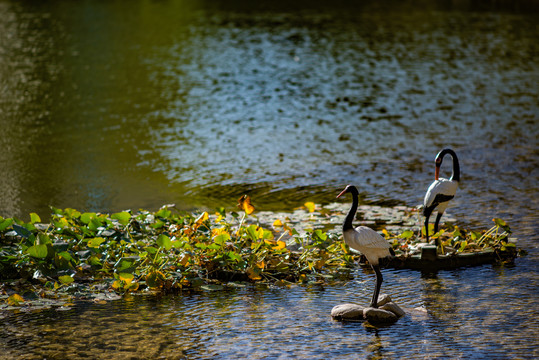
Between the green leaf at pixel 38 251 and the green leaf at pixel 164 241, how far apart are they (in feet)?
4.03

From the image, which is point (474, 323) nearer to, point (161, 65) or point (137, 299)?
point (137, 299)

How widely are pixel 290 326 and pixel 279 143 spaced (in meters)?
7.95

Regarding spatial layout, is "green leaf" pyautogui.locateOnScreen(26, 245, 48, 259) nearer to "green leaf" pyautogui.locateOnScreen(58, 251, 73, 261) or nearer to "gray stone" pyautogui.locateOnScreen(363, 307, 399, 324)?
"green leaf" pyautogui.locateOnScreen(58, 251, 73, 261)

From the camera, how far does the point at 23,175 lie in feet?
41.3

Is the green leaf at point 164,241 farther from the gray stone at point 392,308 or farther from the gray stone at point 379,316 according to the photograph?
the gray stone at point 392,308

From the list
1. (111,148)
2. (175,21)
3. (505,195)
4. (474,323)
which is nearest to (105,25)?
(175,21)

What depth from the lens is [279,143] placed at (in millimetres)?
14430

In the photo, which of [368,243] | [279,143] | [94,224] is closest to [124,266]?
[94,224]

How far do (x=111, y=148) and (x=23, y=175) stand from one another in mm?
2186

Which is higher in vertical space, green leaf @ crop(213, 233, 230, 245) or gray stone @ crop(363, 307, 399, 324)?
green leaf @ crop(213, 233, 230, 245)

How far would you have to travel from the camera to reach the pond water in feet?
21.9

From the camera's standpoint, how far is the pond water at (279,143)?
6664mm

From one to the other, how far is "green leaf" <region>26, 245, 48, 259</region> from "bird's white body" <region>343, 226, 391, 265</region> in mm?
3293

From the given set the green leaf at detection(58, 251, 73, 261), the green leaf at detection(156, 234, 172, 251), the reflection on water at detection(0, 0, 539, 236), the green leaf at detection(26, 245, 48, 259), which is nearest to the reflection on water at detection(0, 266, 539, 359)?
the green leaf at detection(156, 234, 172, 251)
